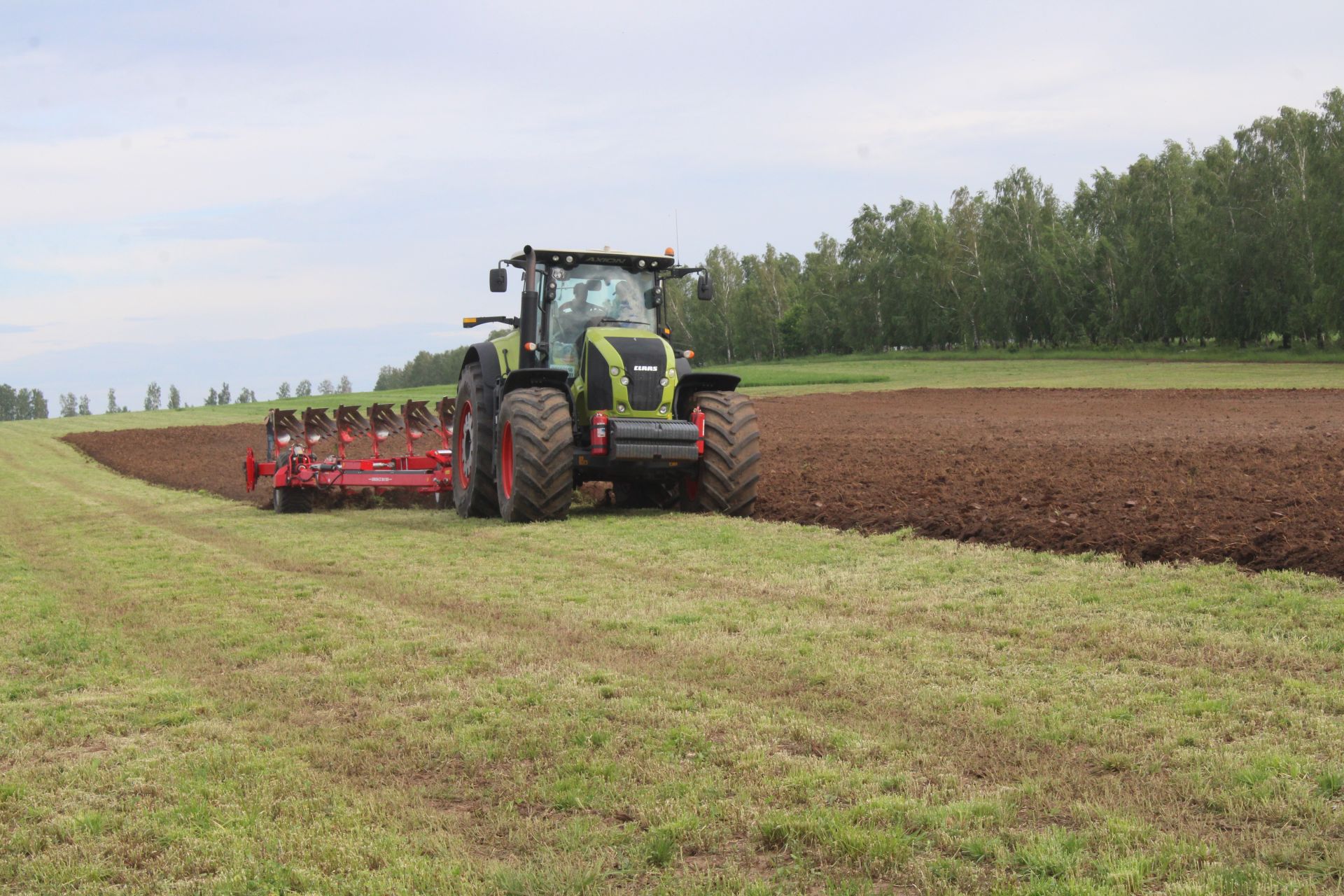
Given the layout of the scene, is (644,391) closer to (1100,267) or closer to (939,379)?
(939,379)

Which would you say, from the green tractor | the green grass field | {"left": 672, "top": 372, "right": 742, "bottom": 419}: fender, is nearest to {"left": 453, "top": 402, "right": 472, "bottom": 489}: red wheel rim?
the green tractor

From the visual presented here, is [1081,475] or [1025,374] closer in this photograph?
[1081,475]

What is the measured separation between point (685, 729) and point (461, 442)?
414 inches

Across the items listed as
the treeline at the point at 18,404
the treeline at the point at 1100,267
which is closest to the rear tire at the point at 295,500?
the treeline at the point at 1100,267

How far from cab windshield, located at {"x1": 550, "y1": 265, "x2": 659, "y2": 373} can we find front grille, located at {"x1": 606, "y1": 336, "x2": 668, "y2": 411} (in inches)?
29.5

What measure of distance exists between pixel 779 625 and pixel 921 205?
8276 centimetres

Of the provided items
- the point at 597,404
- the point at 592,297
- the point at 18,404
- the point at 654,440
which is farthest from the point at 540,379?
the point at 18,404

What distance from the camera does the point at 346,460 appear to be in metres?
16.3

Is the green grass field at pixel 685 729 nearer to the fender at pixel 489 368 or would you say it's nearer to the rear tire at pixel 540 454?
the rear tire at pixel 540 454

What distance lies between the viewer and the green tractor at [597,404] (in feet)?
41.7

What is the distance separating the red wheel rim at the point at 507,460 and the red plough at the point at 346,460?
7.06 feet

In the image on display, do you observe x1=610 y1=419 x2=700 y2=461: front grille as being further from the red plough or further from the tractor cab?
the red plough

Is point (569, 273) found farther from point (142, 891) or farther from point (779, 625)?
point (142, 891)

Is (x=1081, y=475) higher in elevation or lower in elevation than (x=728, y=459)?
lower
